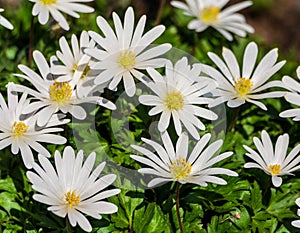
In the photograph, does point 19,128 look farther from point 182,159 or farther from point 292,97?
point 292,97

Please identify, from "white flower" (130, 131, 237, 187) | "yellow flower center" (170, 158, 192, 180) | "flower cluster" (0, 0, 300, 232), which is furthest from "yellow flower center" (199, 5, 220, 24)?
"yellow flower center" (170, 158, 192, 180)

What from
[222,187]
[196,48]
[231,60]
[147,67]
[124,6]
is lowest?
[222,187]

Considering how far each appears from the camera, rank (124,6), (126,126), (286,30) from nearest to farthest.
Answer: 1. (126,126)
2. (124,6)
3. (286,30)

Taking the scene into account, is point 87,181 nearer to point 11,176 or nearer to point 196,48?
point 11,176

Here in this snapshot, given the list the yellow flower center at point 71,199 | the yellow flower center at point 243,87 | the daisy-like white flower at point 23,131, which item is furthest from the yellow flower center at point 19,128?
the yellow flower center at point 243,87

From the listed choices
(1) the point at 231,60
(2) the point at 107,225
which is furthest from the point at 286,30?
(2) the point at 107,225

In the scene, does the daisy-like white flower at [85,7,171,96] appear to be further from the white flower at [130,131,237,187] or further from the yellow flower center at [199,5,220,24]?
the yellow flower center at [199,5,220,24]

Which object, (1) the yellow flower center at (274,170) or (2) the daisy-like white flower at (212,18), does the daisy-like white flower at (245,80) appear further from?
(2) the daisy-like white flower at (212,18)
